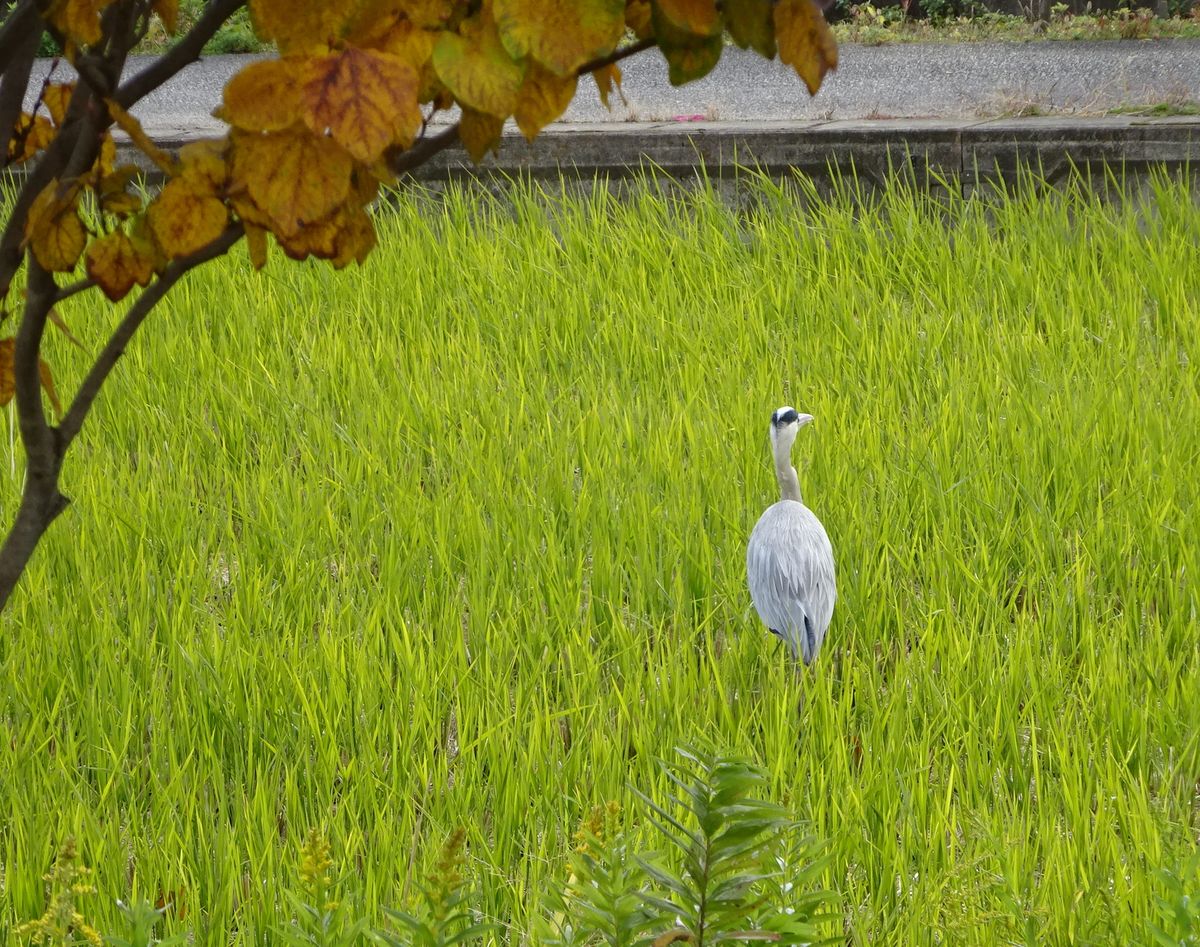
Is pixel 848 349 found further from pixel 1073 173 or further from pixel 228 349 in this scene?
pixel 228 349

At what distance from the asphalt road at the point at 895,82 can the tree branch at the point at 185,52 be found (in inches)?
220

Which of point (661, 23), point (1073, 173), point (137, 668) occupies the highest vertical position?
point (661, 23)

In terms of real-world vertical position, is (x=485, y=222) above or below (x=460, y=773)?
above

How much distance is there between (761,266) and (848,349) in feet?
2.22

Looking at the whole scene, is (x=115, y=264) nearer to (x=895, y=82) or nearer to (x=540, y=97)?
(x=540, y=97)

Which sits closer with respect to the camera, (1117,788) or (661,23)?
(661,23)

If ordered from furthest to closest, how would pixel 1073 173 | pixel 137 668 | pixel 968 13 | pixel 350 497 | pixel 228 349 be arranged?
pixel 968 13
pixel 1073 173
pixel 228 349
pixel 350 497
pixel 137 668

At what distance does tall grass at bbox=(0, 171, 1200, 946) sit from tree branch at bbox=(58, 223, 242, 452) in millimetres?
616

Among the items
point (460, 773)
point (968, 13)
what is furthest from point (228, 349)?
point (968, 13)

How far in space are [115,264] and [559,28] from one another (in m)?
0.45

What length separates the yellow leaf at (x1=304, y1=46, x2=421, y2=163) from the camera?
850 millimetres

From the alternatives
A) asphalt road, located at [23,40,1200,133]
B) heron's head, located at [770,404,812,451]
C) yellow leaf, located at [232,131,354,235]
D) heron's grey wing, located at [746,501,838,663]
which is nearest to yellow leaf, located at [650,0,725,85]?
yellow leaf, located at [232,131,354,235]

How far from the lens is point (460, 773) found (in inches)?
83.7

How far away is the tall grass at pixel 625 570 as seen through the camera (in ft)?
6.56
